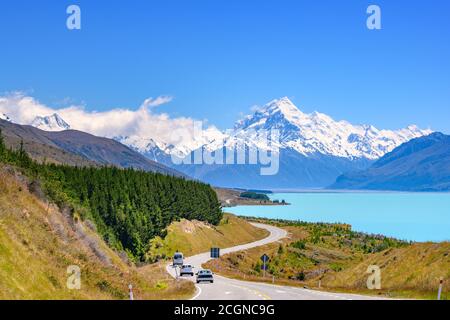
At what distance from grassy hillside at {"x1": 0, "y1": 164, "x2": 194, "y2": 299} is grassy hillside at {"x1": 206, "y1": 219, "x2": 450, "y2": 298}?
17.4 meters

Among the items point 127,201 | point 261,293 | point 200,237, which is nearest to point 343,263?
point 200,237

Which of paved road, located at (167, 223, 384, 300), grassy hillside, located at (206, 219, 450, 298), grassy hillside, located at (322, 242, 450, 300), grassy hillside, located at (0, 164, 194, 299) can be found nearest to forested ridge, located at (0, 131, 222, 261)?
grassy hillside, located at (206, 219, 450, 298)

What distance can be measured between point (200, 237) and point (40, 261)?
105 meters

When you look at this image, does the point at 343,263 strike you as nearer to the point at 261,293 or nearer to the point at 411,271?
the point at 411,271

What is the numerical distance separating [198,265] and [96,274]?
192ft

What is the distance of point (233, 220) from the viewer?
17362cm

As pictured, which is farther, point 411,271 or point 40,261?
point 411,271

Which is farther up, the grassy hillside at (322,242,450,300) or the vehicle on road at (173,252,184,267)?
the grassy hillside at (322,242,450,300)

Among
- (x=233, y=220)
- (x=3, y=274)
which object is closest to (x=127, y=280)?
(x=3, y=274)

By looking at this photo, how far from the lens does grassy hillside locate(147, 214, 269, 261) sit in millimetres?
116500

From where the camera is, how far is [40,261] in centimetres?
3022

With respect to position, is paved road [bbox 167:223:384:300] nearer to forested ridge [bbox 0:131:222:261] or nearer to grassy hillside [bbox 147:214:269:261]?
forested ridge [bbox 0:131:222:261]

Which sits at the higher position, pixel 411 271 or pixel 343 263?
pixel 411 271
